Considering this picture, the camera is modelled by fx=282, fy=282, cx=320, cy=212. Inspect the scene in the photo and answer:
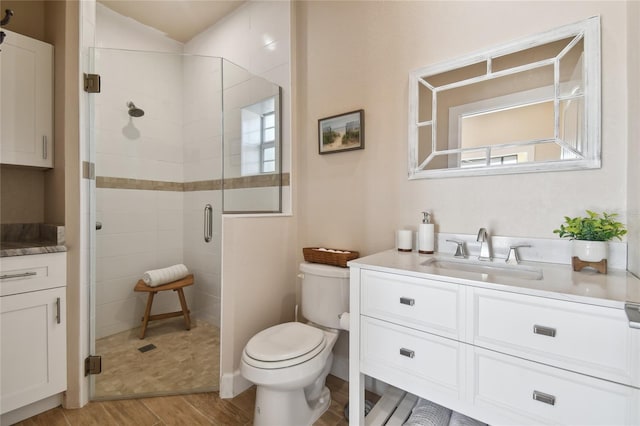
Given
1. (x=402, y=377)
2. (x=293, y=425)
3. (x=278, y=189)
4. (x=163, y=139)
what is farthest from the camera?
(x=163, y=139)

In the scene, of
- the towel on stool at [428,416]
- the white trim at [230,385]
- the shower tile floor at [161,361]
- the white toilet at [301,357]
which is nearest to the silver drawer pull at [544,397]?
the towel on stool at [428,416]

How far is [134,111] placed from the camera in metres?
2.12

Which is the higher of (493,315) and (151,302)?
(493,315)

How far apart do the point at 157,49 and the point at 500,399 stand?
11.9 feet

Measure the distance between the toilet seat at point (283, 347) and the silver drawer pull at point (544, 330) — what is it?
93 centimetres

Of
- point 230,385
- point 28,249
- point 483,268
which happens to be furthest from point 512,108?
point 28,249

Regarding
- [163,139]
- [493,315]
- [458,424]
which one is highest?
[163,139]

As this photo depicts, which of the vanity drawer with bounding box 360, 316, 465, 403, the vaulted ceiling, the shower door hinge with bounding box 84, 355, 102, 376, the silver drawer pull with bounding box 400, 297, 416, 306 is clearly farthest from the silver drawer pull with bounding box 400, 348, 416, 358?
the vaulted ceiling

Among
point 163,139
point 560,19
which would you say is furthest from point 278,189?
point 560,19

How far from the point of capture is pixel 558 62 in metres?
1.21

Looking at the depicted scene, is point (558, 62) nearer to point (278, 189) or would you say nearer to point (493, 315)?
point (493, 315)

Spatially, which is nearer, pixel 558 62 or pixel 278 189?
pixel 558 62

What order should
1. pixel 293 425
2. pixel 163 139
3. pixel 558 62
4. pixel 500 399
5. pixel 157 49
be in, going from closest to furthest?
pixel 500 399 → pixel 558 62 → pixel 293 425 → pixel 163 139 → pixel 157 49

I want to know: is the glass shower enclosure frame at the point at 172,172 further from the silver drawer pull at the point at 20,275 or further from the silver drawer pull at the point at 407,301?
the silver drawer pull at the point at 407,301
